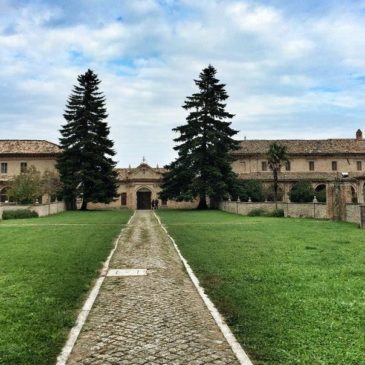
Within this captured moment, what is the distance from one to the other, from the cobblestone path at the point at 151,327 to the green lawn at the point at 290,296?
16.8 inches

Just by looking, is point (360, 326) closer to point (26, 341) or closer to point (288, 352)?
point (288, 352)

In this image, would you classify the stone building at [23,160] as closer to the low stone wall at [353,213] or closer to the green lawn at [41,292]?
the low stone wall at [353,213]

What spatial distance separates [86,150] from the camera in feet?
175

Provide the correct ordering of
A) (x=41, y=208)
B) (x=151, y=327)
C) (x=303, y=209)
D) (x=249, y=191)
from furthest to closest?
(x=249, y=191) < (x=41, y=208) < (x=303, y=209) < (x=151, y=327)

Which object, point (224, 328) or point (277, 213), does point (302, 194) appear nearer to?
point (277, 213)

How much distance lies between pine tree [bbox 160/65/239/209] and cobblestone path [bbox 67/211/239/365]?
1568 inches

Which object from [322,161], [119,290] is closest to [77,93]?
[322,161]

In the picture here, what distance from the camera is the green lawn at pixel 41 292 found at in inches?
231

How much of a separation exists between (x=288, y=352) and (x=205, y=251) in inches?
380

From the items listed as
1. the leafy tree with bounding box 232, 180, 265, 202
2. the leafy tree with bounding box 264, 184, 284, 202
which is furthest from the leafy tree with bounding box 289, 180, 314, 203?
the leafy tree with bounding box 232, 180, 265, 202

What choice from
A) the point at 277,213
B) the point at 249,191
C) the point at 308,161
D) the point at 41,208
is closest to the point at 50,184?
the point at 41,208

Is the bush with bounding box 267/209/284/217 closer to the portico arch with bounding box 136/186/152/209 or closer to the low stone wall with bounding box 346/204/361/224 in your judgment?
the low stone wall with bounding box 346/204/361/224

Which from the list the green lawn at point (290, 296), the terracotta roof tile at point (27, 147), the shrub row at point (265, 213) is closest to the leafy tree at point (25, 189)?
the terracotta roof tile at point (27, 147)

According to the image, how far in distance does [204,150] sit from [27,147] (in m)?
29.8
